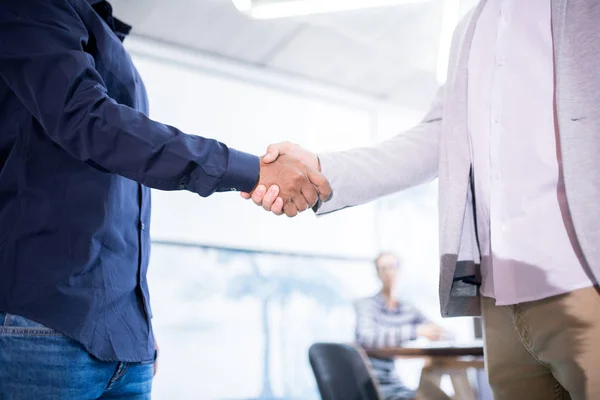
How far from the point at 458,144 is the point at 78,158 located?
763mm

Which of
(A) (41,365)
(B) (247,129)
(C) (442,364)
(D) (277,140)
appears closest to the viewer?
(A) (41,365)

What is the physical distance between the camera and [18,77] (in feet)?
3.58

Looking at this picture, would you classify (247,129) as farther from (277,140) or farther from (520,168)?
(520,168)

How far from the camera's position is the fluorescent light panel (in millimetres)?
3088

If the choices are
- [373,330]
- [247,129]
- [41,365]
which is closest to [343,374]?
[41,365]

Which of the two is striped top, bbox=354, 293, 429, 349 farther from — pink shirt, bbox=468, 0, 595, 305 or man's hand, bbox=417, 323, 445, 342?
pink shirt, bbox=468, 0, 595, 305

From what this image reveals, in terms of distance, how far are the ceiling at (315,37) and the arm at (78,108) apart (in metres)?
3.14

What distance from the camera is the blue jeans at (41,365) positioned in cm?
95

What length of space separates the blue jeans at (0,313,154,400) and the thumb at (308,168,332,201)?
65 centimetres

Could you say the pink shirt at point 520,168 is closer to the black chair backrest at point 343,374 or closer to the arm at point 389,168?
the arm at point 389,168

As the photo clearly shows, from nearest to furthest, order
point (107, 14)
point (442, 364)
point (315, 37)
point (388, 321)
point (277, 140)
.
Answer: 1. point (107, 14)
2. point (442, 364)
3. point (388, 321)
4. point (315, 37)
5. point (277, 140)

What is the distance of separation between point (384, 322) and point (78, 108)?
3433 millimetres

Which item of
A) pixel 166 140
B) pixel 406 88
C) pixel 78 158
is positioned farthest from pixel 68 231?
pixel 406 88

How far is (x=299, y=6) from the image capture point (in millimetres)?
3266
